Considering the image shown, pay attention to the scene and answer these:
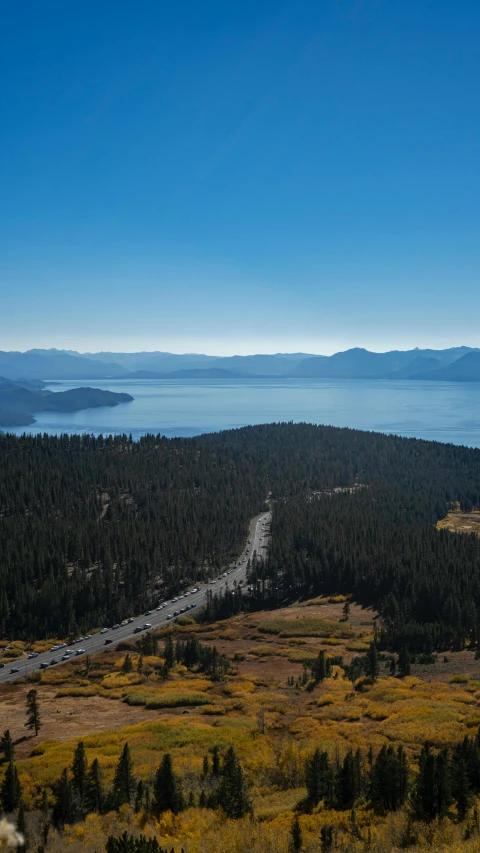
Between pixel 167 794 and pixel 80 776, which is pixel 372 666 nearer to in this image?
pixel 167 794

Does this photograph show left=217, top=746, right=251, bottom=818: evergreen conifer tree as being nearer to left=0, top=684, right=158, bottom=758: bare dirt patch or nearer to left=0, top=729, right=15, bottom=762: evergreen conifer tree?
left=0, top=729, right=15, bottom=762: evergreen conifer tree

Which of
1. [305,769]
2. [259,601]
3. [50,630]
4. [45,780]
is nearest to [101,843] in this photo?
[45,780]

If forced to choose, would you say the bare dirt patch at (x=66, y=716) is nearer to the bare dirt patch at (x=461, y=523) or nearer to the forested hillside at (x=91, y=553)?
the forested hillside at (x=91, y=553)

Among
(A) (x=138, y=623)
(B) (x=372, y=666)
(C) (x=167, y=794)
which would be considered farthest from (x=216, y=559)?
(C) (x=167, y=794)

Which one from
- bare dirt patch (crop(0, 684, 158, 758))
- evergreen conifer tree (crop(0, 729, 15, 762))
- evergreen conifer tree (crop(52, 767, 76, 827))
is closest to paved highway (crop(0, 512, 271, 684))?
bare dirt patch (crop(0, 684, 158, 758))

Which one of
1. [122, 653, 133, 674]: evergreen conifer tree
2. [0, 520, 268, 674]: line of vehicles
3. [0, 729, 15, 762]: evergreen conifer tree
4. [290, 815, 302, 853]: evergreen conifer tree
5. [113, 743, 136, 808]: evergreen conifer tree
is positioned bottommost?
[0, 520, 268, 674]: line of vehicles
